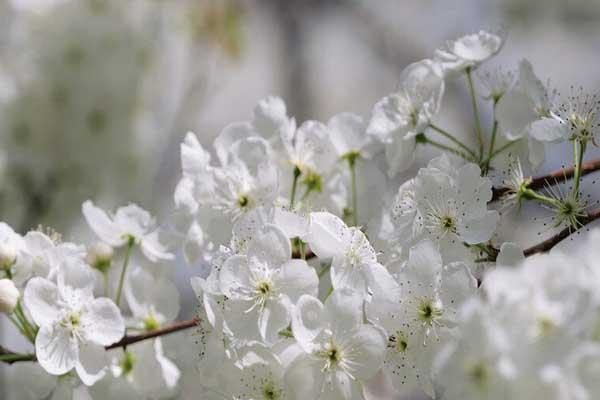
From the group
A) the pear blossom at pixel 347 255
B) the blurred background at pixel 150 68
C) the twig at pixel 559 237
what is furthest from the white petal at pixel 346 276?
the blurred background at pixel 150 68

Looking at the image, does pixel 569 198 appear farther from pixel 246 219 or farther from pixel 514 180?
pixel 246 219

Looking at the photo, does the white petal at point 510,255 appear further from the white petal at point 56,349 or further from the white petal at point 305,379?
the white petal at point 56,349

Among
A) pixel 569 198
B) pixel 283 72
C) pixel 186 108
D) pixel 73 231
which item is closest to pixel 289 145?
pixel 569 198

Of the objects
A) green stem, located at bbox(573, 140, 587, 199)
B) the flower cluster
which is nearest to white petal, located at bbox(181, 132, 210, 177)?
the flower cluster

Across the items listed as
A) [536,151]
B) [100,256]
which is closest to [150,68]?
[100,256]

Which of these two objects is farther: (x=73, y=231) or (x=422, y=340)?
(x=73, y=231)

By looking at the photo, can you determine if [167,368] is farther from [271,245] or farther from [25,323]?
[271,245]
